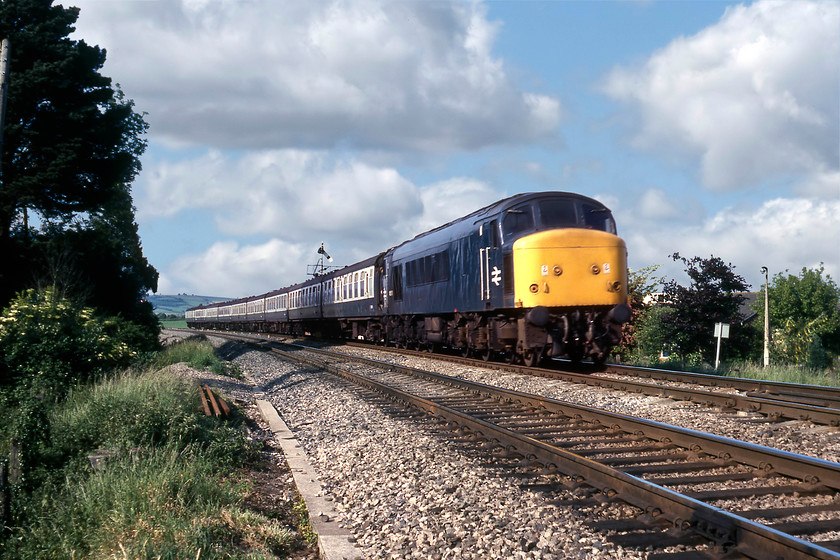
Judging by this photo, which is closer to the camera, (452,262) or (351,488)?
(351,488)

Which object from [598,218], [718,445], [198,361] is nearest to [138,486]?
[718,445]

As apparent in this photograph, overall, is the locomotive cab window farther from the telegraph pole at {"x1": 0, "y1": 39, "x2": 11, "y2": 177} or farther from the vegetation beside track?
the telegraph pole at {"x1": 0, "y1": 39, "x2": 11, "y2": 177}

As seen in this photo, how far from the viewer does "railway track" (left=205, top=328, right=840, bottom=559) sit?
407 cm

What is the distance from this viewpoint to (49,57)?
23.0m

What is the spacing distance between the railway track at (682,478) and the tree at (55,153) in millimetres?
16830

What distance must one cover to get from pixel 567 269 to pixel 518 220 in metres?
1.51

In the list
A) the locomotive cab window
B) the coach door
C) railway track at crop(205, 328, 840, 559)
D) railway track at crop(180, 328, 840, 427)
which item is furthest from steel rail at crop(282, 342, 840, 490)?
the locomotive cab window

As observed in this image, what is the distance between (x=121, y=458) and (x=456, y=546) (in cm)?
346

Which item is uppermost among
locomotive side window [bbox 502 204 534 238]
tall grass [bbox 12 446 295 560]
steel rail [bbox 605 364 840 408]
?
locomotive side window [bbox 502 204 534 238]

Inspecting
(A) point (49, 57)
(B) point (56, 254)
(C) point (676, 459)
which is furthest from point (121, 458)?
(A) point (49, 57)

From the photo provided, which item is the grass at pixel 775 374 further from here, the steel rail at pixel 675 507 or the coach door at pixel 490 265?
the steel rail at pixel 675 507

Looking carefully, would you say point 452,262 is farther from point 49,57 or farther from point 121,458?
point 49,57

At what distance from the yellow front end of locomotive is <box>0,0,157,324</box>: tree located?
13844 millimetres

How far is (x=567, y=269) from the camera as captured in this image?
1313 centimetres
